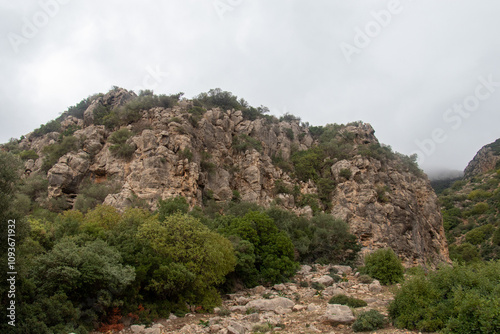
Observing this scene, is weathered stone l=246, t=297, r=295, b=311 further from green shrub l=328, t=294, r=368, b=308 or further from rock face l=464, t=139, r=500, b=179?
rock face l=464, t=139, r=500, b=179

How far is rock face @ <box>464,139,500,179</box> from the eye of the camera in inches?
3679

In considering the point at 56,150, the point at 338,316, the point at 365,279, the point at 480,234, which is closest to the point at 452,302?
the point at 338,316

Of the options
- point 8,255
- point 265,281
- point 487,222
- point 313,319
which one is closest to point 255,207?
point 265,281

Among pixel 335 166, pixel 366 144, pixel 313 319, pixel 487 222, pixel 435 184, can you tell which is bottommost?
pixel 313 319

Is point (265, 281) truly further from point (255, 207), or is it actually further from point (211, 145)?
point (211, 145)

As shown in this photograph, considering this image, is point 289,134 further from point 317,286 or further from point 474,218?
point 474,218

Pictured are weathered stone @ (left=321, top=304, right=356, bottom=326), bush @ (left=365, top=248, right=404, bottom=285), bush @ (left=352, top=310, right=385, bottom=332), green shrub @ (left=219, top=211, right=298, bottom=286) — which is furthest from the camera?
bush @ (left=365, top=248, right=404, bottom=285)

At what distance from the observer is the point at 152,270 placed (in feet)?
58.9

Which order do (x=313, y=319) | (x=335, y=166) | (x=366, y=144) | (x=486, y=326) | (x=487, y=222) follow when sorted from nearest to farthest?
(x=486, y=326)
(x=313, y=319)
(x=335, y=166)
(x=366, y=144)
(x=487, y=222)

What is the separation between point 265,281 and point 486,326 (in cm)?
1834

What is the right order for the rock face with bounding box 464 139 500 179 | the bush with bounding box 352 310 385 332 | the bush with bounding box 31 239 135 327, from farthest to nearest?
the rock face with bounding box 464 139 500 179, the bush with bounding box 31 239 135 327, the bush with bounding box 352 310 385 332

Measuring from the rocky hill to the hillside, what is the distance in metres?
8.52

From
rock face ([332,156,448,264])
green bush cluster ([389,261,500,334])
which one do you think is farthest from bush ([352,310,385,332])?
rock face ([332,156,448,264])

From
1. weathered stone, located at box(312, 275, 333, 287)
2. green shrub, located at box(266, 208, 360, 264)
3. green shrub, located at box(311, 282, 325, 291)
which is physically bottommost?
green shrub, located at box(311, 282, 325, 291)
